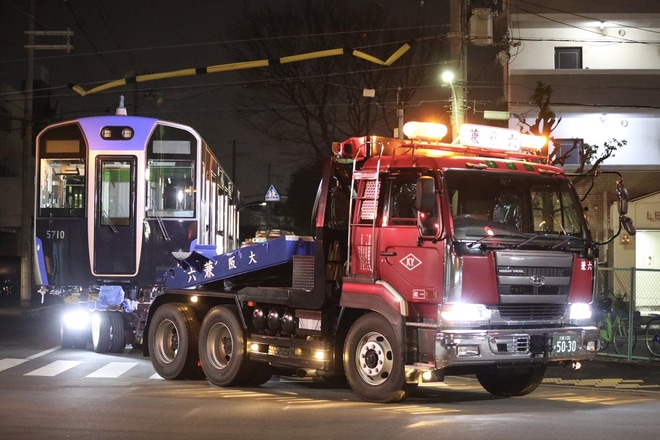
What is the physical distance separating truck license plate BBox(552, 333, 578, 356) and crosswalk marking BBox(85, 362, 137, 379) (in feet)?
22.5

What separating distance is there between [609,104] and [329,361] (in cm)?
2337

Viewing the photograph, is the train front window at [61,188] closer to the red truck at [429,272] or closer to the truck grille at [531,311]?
the red truck at [429,272]

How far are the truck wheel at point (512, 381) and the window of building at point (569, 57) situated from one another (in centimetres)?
2326

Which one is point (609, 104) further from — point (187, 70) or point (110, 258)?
point (110, 258)

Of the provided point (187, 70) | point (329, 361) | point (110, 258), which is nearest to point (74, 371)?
point (110, 258)

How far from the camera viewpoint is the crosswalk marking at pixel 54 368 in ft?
51.2

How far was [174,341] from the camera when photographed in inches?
614

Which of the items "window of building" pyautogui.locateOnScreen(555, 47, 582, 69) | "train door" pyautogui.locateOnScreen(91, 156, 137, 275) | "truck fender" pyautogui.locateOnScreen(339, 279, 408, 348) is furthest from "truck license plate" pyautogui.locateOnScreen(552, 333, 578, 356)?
"window of building" pyautogui.locateOnScreen(555, 47, 582, 69)

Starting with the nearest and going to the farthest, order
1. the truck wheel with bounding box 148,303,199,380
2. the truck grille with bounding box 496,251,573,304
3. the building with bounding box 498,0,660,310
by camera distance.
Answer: the truck grille with bounding box 496,251,573,304
the truck wheel with bounding box 148,303,199,380
the building with bounding box 498,0,660,310

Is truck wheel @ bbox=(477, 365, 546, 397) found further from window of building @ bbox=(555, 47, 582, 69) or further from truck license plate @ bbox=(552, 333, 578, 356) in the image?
window of building @ bbox=(555, 47, 582, 69)

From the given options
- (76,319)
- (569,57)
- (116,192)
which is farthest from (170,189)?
(569,57)

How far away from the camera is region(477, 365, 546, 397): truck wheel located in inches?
531

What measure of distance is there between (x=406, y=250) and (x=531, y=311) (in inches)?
66.8

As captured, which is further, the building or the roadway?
the building
